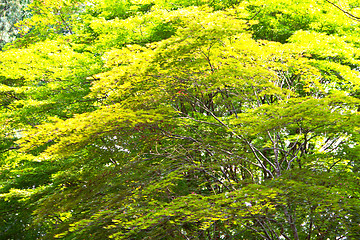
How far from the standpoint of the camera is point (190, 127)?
6.36 meters

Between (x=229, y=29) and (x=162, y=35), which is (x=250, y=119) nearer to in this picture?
(x=229, y=29)

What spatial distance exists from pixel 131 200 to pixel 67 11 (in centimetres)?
1149

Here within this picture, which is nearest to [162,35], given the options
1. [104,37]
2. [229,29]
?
[104,37]

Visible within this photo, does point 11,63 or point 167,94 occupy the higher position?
point 11,63

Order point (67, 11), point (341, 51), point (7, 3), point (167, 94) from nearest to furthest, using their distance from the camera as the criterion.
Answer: point (167, 94) < point (341, 51) < point (67, 11) < point (7, 3)

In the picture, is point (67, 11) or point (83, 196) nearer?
point (83, 196)

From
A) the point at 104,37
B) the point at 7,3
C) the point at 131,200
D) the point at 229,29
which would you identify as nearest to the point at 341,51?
the point at 229,29

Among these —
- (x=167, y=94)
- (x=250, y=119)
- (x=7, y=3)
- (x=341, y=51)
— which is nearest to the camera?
(x=250, y=119)

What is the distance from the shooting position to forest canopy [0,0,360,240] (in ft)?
15.3

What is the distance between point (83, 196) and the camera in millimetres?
6250

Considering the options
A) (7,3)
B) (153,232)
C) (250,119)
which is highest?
(7,3)

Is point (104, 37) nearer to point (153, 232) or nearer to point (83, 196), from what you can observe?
point (83, 196)

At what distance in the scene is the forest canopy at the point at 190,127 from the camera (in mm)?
4664

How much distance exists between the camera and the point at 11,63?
30.8 ft
